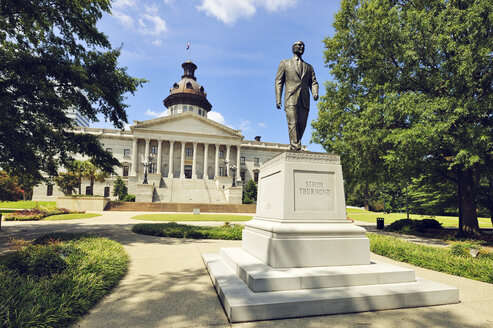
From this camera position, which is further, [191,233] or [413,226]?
[413,226]

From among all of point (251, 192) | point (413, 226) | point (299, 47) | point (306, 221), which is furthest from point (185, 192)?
point (306, 221)

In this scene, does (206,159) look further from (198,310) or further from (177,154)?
(198,310)

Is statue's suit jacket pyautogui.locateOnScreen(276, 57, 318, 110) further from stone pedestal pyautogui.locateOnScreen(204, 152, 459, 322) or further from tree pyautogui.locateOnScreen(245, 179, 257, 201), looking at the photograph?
tree pyautogui.locateOnScreen(245, 179, 257, 201)

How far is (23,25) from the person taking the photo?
41.6 feet

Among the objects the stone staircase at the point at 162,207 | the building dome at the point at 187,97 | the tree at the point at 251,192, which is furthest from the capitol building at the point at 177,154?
the stone staircase at the point at 162,207

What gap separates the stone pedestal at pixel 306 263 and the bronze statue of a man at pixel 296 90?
884 millimetres

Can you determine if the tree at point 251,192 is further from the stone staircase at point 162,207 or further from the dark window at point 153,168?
the dark window at point 153,168

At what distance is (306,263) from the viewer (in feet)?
17.0

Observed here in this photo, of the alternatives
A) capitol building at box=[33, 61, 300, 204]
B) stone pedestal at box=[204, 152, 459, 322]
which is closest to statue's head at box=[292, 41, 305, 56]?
stone pedestal at box=[204, 152, 459, 322]

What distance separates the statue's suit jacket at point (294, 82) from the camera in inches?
254

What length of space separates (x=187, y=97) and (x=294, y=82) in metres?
67.5

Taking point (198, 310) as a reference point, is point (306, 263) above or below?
above

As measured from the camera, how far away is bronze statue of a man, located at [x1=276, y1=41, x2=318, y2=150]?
6.43 metres

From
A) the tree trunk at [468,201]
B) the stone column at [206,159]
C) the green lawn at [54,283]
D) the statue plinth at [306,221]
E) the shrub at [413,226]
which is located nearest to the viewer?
the green lawn at [54,283]
